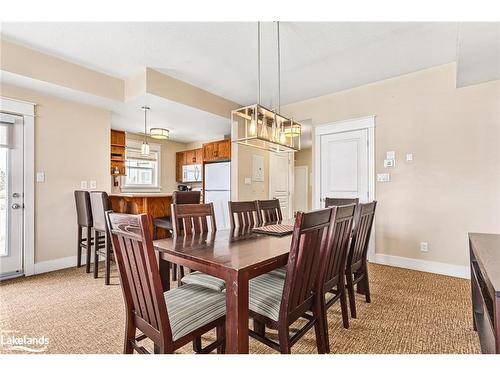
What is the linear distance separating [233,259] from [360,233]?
1.33 meters

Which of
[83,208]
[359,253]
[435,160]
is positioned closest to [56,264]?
[83,208]

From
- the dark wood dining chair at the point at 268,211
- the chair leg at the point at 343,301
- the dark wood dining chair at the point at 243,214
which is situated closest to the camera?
the chair leg at the point at 343,301

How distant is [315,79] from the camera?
3574 millimetres

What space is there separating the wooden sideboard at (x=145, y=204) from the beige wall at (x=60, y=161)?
2.14 feet

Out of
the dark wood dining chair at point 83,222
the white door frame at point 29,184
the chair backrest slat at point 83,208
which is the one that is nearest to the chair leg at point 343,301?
the dark wood dining chair at point 83,222

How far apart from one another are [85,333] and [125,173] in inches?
164

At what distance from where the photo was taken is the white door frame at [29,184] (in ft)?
10.2

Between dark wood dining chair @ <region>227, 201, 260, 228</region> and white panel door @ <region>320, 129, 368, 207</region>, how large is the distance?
→ 6.22 feet

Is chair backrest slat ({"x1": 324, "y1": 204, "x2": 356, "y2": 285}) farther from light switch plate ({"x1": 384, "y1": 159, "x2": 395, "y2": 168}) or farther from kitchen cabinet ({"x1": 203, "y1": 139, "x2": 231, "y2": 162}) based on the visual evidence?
kitchen cabinet ({"x1": 203, "y1": 139, "x2": 231, "y2": 162})

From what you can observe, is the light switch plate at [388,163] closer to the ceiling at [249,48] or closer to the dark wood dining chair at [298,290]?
the ceiling at [249,48]

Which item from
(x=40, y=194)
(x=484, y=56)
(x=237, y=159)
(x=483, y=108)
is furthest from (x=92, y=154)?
(x=483, y=108)

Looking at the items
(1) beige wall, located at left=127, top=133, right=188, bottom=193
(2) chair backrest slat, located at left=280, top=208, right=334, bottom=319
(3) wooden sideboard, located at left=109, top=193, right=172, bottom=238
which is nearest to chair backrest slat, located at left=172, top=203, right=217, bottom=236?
(2) chair backrest slat, located at left=280, top=208, right=334, bottom=319

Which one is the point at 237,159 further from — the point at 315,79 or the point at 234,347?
the point at 234,347
